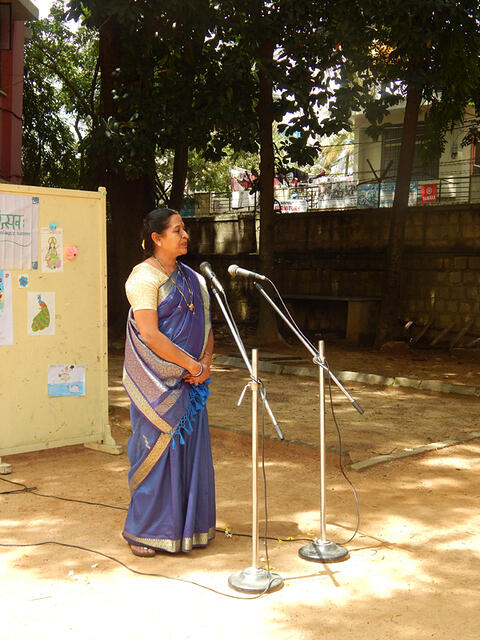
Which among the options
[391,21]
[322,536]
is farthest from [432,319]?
[322,536]

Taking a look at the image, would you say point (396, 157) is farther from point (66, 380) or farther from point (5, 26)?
point (66, 380)

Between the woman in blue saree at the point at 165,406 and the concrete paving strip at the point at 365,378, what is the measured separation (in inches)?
245

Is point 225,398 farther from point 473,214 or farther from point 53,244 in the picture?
point 473,214

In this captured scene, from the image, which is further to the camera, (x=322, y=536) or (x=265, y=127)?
(x=265, y=127)

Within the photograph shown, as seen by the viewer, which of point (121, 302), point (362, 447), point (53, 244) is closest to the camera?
point (53, 244)

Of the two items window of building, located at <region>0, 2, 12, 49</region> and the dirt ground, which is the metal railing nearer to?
window of building, located at <region>0, 2, 12, 49</region>

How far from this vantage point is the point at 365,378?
10.9 metres

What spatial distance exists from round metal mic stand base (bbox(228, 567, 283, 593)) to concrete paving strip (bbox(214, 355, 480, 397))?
6548mm

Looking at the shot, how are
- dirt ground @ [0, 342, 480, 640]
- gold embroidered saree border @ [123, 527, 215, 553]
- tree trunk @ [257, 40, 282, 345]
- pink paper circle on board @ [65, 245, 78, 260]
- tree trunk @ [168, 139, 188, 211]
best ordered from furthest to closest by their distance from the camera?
tree trunk @ [168, 139, 188, 211] → tree trunk @ [257, 40, 282, 345] → pink paper circle on board @ [65, 245, 78, 260] → gold embroidered saree border @ [123, 527, 215, 553] → dirt ground @ [0, 342, 480, 640]

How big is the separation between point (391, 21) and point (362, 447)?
7914 millimetres

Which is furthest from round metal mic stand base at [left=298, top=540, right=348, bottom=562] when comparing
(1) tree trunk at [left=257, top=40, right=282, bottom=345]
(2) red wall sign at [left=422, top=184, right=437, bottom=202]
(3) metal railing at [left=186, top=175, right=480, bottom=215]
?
(2) red wall sign at [left=422, top=184, right=437, bottom=202]

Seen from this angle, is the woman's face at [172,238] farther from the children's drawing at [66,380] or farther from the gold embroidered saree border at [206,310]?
the children's drawing at [66,380]

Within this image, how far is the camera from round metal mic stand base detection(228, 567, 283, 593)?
3572 millimetres

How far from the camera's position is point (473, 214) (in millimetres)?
15117
